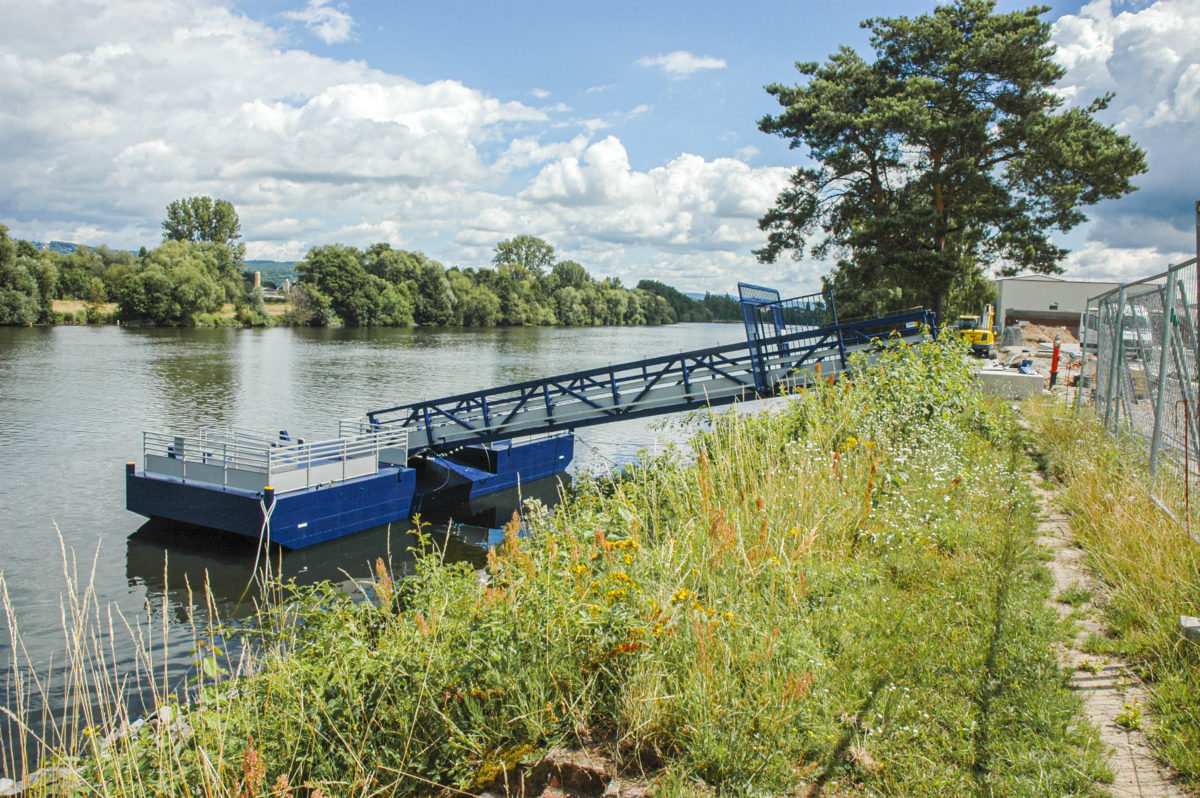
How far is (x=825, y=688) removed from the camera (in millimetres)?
3715

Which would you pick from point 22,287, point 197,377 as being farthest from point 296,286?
point 197,377

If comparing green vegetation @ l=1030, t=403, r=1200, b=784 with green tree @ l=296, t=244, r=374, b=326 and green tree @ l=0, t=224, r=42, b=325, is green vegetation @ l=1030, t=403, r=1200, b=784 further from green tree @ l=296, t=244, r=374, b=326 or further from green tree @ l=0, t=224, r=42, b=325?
green tree @ l=296, t=244, r=374, b=326

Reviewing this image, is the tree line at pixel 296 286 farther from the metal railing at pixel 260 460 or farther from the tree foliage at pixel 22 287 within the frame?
the metal railing at pixel 260 460

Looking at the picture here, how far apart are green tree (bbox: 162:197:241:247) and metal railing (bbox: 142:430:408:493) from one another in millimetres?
141464

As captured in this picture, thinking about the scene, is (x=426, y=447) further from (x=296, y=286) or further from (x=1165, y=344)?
(x=296, y=286)

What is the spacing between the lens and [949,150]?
971 inches

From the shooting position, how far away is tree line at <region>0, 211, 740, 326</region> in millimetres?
84938

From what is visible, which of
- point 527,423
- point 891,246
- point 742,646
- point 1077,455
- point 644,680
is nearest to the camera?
point 644,680

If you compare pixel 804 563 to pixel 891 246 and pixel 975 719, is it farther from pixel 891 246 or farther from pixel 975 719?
pixel 891 246

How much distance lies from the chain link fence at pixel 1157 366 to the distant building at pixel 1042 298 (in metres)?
71.2

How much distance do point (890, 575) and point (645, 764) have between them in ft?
8.74

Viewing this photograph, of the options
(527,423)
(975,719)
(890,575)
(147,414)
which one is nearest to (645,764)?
(975,719)

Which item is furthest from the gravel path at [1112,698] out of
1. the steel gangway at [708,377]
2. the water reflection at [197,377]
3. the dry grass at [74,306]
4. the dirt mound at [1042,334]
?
the dry grass at [74,306]

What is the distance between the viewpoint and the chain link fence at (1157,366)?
5836 mm
